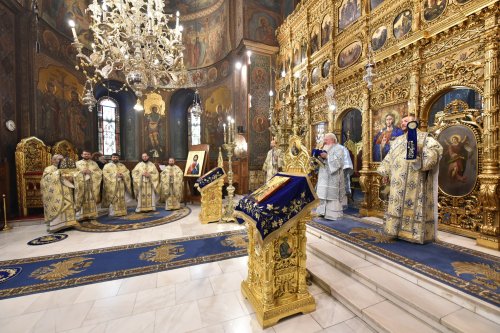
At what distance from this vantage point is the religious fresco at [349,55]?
273 inches

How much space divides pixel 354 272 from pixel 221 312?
6.62 feet

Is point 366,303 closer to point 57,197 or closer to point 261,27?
point 57,197

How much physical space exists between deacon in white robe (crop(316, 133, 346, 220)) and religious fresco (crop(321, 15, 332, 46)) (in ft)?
15.4

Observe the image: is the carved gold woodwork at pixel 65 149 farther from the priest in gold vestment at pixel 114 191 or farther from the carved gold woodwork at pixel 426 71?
the carved gold woodwork at pixel 426 71

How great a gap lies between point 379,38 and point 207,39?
11246 mm

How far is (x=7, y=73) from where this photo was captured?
719 centimetres

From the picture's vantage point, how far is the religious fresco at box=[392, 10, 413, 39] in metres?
5.50

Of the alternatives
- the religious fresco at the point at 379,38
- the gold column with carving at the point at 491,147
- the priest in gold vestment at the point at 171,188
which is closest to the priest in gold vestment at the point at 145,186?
the priest in gold vestment at the point at 171,188

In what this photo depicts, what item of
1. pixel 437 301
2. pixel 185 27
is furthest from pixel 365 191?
pixel 185 27

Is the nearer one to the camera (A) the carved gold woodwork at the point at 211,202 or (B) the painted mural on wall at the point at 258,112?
(A) the carved gold woodwork at the point at 211,202

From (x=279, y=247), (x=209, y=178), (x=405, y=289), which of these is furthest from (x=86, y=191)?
(x=405, y=289)

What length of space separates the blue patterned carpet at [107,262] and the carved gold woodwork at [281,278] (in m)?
1.65

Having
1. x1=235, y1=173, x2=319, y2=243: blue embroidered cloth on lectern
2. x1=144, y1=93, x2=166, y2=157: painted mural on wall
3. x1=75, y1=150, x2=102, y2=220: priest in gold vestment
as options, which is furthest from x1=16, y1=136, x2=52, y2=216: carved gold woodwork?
x1=235, y1=173, x2=319, y2=243: blue embroidered cloth on lectern

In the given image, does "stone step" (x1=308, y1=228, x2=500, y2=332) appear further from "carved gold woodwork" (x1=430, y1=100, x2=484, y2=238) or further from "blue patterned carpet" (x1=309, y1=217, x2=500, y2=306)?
"carved gold woodwork" (x1=430, y1=100, x2=484, y2=238)
